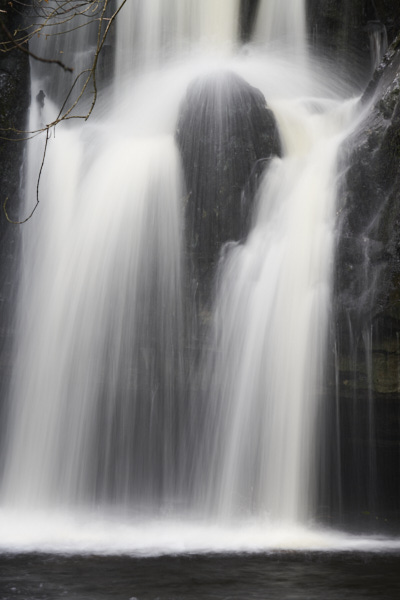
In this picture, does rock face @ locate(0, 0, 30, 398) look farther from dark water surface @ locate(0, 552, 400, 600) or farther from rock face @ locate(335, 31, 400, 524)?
rock face @ locate(335, 31, 400, 524)

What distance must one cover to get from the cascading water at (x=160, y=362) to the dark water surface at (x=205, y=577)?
62 cm

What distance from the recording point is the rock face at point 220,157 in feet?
30.3

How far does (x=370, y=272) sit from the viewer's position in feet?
26.6

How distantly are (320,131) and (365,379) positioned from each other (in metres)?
4.15

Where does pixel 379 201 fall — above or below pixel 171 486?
above

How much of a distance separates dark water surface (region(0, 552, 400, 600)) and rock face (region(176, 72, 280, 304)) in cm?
374

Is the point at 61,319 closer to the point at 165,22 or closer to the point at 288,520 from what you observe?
the point at 288,520

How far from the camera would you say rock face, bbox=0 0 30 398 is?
32.3 feet

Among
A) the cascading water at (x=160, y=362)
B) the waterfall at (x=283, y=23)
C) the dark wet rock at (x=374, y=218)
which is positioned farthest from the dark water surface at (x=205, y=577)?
the waterfall at (x=283, y=23)

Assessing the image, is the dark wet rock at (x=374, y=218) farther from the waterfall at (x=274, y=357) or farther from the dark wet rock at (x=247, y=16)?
the dark wet rock at (x=247, y=16)

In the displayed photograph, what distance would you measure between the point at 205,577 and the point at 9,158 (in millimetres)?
7253

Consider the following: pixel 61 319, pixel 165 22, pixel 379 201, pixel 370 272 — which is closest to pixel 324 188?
pixel 379 201

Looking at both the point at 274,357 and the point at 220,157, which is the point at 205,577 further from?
the point at 220,157

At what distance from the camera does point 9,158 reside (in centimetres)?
1081
